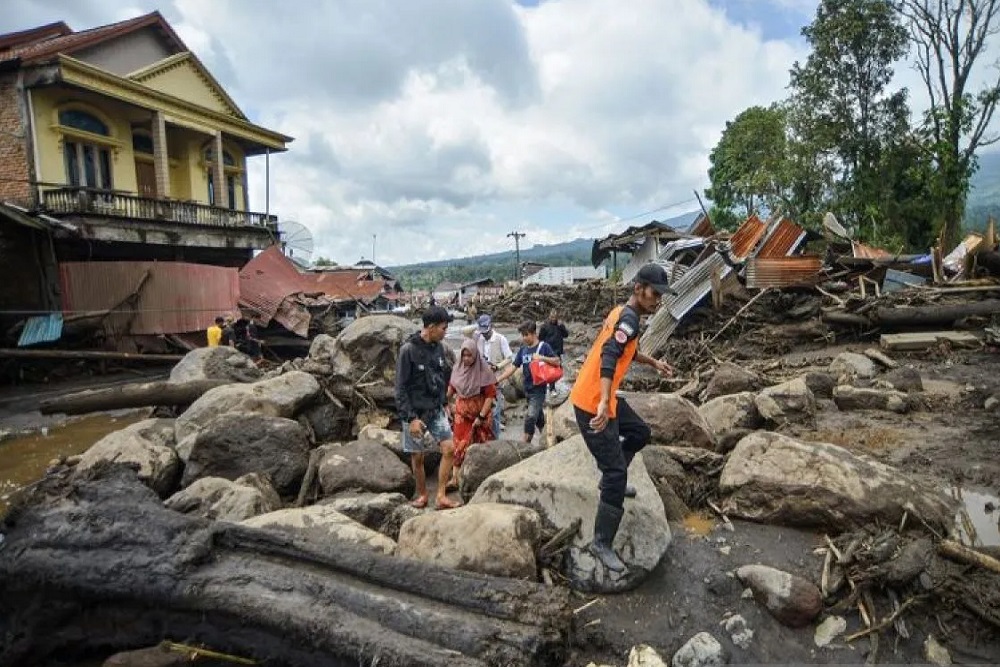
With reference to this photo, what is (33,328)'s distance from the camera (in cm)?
1360

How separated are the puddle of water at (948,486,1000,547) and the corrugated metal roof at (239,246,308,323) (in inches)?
661

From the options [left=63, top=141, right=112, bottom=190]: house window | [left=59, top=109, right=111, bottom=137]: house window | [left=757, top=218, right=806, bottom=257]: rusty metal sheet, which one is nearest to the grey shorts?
[left=757, top=218, right=806, bottom=257]: rusty metal sheet

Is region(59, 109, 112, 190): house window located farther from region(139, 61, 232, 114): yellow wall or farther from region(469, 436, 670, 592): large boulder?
region(469, 436, 670, 592): large boulder

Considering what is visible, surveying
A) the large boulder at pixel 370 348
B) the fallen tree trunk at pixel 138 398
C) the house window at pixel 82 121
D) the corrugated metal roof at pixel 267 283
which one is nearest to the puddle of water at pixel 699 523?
the large boulder at pixel 370 348

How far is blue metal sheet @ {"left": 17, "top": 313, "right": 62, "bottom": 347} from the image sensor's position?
13.4m

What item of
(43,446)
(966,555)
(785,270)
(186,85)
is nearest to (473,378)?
(966,555)

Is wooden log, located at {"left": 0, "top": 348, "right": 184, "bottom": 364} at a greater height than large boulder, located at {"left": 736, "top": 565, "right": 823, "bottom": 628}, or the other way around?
wooden log, located at {"left": 0, "top": 348, "right": 184, "bottom": 364}

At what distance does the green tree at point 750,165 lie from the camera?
2294 centimetres

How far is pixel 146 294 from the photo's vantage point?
610 inches

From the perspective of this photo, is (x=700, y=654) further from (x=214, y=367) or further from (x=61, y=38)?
(x=61, y=38)

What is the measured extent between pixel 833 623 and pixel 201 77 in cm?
2584

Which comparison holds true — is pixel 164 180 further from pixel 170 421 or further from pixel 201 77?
pixel 170 421

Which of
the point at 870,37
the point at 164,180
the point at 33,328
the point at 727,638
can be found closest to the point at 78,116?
the point at 164,180

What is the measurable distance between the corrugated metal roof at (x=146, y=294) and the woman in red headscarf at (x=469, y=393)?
1312 cm
